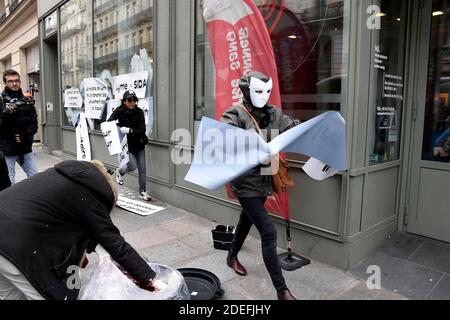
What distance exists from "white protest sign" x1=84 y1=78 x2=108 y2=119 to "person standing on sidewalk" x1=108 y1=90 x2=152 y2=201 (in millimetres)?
2126

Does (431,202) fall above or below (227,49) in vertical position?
below

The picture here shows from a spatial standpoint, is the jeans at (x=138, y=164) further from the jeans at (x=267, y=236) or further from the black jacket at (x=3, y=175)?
the jeans at (x=267, y=236)

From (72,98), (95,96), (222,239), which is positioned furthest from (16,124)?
(72,98)

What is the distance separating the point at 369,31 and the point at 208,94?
230 cm

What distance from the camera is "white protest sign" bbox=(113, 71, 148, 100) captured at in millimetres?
6336

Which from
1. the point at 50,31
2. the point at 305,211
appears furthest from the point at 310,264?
the point at 50,31

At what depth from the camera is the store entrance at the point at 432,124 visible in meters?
3.76

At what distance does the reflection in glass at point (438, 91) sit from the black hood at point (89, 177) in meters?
3.21

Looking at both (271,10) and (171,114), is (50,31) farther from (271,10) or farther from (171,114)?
(271,10)

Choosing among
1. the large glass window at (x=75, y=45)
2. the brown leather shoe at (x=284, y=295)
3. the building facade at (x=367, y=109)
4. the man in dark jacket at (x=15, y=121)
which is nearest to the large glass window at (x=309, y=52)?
the building facade at (x=367, y=109)

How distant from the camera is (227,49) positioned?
4.26 m

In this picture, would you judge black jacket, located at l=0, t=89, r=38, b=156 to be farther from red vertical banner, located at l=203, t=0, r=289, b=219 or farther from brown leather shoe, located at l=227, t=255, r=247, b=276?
brown leather shoe, located at l=227, t=255, r=247, b=276

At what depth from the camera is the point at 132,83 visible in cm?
667

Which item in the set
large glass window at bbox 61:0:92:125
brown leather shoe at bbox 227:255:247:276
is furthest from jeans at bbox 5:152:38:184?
large glass window at bbox 61:0:92:125
